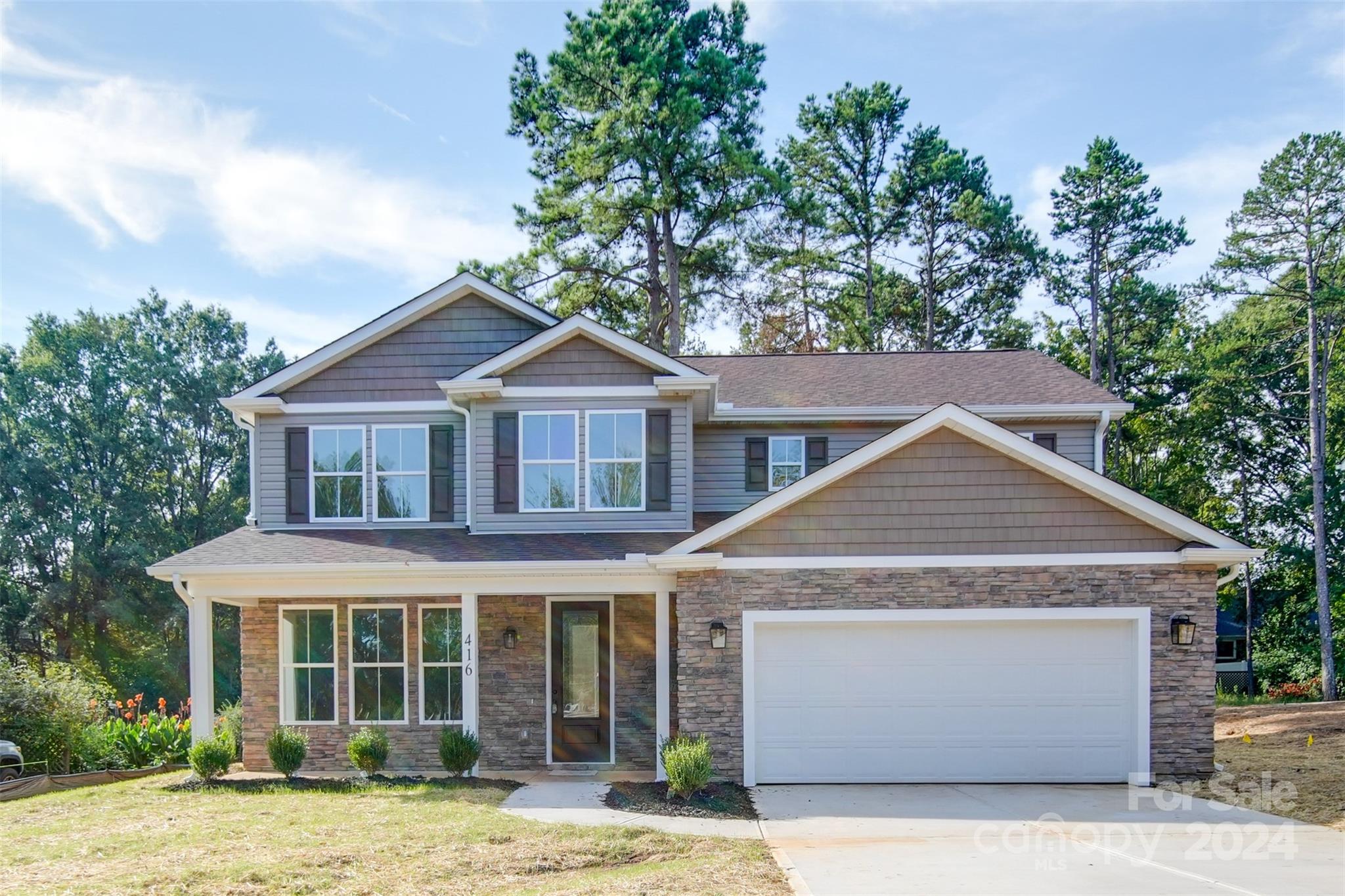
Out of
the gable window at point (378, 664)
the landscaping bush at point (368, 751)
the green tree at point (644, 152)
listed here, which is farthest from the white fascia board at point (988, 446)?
the green tree at point (644, 152)

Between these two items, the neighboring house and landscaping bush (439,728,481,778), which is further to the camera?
landscaping bush (439,728,481,778)

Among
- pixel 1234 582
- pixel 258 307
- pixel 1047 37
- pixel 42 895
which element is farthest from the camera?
pixel 258 307

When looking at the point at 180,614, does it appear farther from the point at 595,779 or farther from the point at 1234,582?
the point at 1234,582

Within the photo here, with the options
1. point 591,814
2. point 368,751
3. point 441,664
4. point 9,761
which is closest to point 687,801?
point 591,814

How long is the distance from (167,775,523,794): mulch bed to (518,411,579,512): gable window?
352 cm

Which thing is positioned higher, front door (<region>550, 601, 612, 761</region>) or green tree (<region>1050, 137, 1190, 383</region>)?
green tree (<region>1050, 137, 1190, 383</region>)

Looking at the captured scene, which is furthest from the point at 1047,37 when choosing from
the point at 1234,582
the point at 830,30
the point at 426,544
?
the point at 1234,582

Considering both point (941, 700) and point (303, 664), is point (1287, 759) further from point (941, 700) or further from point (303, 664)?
point (303, 664)

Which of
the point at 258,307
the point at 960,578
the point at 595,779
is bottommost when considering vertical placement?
the point at 595,779

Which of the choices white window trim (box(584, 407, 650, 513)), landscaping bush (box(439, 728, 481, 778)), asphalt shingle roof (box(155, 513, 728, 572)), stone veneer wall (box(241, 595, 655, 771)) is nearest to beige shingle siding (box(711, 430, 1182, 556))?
asphalt shingle roof (box(155, 513, 728, 572))

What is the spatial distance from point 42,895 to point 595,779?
5765 mm

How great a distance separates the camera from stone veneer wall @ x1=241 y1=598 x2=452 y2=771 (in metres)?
11.8

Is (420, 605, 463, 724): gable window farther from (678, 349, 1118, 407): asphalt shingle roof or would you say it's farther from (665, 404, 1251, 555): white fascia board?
(678, 349, 1118, 407): asphalt shingle roof

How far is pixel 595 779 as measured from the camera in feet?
35.0
